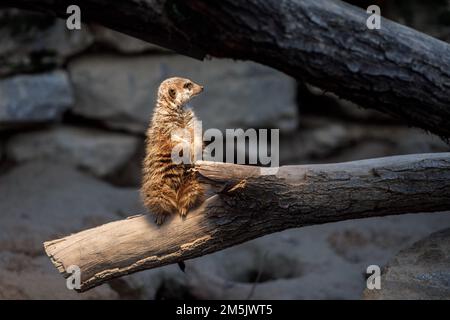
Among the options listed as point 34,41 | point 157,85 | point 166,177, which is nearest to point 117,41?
point 157,85

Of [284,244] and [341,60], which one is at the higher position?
[341,60]

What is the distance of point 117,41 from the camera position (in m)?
5.59

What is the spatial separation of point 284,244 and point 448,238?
213 centimetres

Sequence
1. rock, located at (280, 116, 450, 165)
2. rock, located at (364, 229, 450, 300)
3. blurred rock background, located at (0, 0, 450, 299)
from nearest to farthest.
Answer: rock, located at (364, 229, 450, 300) < blurred rock background, located at (0, 0, 450, 299) < rock, located at (280, 116, 450, 165)

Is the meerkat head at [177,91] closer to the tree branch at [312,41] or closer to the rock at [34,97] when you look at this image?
the tree branch at [312,41]

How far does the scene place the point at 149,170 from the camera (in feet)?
9.66

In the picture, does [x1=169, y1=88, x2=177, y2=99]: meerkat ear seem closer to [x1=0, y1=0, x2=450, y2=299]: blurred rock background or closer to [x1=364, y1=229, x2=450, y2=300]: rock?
[x1=364, y1=229, x2=450, y2=300]: rock

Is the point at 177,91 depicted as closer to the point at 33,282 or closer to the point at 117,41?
the point at 33,282

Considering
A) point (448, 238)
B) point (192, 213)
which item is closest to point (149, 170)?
point (192, 213)

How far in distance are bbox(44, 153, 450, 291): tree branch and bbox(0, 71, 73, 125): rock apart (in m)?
2.56

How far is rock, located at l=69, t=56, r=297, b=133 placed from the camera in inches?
222

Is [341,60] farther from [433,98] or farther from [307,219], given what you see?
[307,219]

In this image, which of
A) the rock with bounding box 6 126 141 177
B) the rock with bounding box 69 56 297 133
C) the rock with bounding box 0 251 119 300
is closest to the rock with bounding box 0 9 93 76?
the rock with bounding box 69 56 297 133

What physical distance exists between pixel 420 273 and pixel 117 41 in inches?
138
